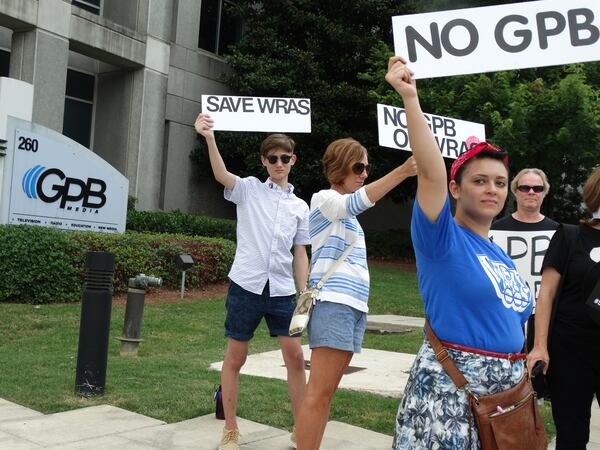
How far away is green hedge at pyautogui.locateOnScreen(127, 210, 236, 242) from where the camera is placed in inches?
683

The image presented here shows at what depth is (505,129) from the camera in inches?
590

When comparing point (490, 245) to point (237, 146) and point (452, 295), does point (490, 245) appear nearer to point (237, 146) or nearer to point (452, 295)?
point (452, 295)

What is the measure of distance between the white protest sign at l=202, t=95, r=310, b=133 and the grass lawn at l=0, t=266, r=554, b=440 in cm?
219

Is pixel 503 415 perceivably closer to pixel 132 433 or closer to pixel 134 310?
pixel 132 433

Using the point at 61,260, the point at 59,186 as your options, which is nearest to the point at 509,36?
the point at 61,260

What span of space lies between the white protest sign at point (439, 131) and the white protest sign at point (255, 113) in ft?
2.45

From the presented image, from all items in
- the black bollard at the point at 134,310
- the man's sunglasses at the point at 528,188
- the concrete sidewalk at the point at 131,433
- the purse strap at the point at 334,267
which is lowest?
the concrete sidewalk at the point at 131,433

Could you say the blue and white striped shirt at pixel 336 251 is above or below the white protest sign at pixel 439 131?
below

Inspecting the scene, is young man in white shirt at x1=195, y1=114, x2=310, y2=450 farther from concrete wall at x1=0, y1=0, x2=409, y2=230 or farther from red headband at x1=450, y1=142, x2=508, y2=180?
concrete wall at x1=0, y1=0, x2=409, y2=230

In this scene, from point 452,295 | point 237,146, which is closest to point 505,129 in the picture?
point 237,146

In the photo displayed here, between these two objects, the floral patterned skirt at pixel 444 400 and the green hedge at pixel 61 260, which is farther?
the green hedge at pixel 61 260

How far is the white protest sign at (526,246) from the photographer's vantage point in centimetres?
527

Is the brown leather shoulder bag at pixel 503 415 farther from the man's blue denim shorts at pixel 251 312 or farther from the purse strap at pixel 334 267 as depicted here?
the man's blue denim shorts at pixel 251 312

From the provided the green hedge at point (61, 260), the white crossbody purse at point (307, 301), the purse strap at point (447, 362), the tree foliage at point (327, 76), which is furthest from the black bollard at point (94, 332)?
the tree foliage at point (327, 76)
